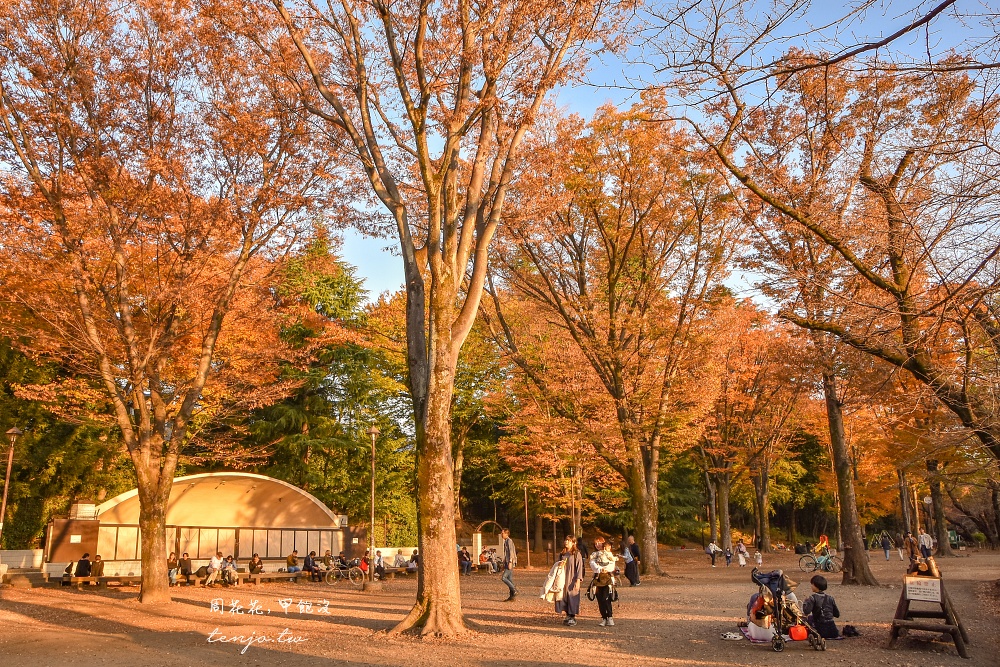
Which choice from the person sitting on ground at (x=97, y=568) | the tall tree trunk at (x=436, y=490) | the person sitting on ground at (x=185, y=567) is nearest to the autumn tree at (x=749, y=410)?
the tall tree trunk at (x=436, y=490)

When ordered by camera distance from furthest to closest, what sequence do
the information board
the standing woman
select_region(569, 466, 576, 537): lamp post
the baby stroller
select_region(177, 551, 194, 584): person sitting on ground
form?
select_region(569, 466, 576, 537): lamp post → select_region(177, 551, 194, 584): person sitting on ground → the standing woman → the baby stroller → the information board

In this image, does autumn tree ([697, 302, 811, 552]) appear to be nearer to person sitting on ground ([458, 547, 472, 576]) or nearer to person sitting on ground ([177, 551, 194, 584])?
person sitting on ground ([458, 547, 472, 576])

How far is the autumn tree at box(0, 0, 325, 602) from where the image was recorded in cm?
1495

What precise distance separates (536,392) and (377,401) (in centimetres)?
1726

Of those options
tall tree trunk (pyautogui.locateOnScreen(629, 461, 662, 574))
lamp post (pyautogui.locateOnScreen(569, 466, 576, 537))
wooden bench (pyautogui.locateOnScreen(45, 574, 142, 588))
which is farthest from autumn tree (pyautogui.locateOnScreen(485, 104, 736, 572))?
wooden bench (pyautogui.locateOnScreen(45, 574, 142, 588))

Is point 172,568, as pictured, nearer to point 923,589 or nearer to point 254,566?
point 254,566

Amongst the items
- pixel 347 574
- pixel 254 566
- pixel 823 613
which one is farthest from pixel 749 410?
pixel 823 613

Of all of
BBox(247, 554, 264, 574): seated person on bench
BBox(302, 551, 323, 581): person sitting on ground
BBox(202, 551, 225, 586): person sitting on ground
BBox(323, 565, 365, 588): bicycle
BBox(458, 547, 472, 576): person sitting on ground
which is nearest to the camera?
BBox(202, 551, 225, 586): person sitting on ground

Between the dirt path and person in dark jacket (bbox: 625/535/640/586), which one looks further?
person in dark jacket (bbox: 625/535/640/586)

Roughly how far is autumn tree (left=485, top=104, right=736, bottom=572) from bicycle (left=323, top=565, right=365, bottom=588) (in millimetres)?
9088

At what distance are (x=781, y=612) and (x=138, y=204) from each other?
47.3 feet

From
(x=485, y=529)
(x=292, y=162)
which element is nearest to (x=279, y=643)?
(x=292, y=162)

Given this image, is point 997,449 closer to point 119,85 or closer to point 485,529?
point 119,85

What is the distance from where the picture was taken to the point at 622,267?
21500 mm
